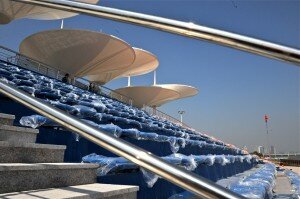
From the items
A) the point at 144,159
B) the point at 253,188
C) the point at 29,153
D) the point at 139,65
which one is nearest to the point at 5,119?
the point at 29,153

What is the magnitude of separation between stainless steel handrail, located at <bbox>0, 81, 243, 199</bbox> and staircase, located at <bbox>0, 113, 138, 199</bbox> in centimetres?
66

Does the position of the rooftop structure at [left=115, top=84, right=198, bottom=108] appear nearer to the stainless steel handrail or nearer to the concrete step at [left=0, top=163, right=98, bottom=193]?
the concrete step at [left=0, top=163, right=98, bottom=193]

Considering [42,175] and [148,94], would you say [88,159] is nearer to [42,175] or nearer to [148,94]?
[42,175]

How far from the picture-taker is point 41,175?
6.03 feet

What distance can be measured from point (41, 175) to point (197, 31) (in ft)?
4.65

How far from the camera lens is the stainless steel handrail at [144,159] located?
0.66 metres

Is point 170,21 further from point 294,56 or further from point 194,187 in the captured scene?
point 194,187

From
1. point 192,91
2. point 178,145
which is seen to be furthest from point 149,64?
point 178,145

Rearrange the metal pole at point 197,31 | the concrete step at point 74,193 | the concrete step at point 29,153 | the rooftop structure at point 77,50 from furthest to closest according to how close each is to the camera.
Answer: the rooftop structure at point 77,50, the concrete step at point 29,153, the concrete step at point 74,193, the metal pole at point 197,31

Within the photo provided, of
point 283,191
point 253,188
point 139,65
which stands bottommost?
point 283,191

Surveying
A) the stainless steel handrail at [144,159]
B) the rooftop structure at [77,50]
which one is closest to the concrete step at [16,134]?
the stainless steel handrail at [144,159]

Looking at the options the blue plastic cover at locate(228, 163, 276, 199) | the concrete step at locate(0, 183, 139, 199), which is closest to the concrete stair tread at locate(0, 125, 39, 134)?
the concrete step at locate(0, 183, 139, 199)

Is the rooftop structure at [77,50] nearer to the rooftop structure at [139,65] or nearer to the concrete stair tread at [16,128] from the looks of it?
the rooftop structure at [139,65]

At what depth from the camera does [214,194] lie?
64 cm
